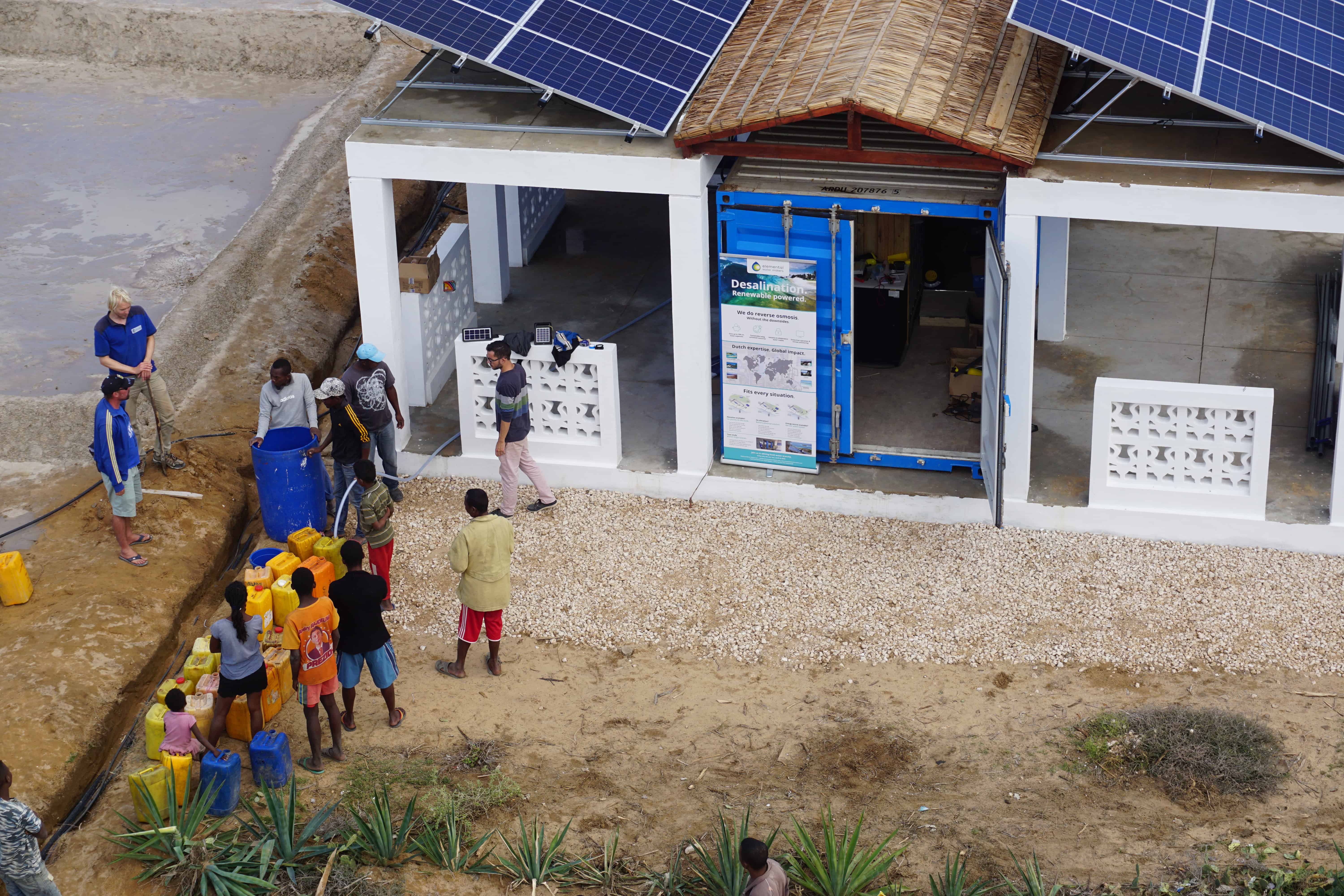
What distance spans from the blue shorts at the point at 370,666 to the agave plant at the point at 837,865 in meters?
3.05

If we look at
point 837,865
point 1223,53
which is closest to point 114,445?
point 837,865

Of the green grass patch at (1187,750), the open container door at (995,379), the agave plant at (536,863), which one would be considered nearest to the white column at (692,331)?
the open container door at (995,379)

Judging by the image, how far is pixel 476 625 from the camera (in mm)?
11102

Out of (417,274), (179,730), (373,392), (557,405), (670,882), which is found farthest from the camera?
(417,274)

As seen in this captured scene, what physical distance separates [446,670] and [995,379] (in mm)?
4845

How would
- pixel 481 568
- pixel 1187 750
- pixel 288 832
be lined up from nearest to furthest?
pixel 288 832, pixel 1187 750, pixel 481 568

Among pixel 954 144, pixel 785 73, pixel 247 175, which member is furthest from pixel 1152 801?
pixel 247 175

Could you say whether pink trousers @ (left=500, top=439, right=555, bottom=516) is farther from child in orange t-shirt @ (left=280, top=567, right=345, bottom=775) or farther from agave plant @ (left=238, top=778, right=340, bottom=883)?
agave plant @ (left=238, top=778, right=340, bottom=883)

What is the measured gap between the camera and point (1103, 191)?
38.5ft

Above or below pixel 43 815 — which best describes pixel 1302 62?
above

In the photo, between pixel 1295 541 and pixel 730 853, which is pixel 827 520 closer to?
pixel 1295 541

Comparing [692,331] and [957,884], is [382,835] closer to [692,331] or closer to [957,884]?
[957,884]

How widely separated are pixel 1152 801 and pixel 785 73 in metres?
6.50

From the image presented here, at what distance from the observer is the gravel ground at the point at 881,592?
11484 millimetres
